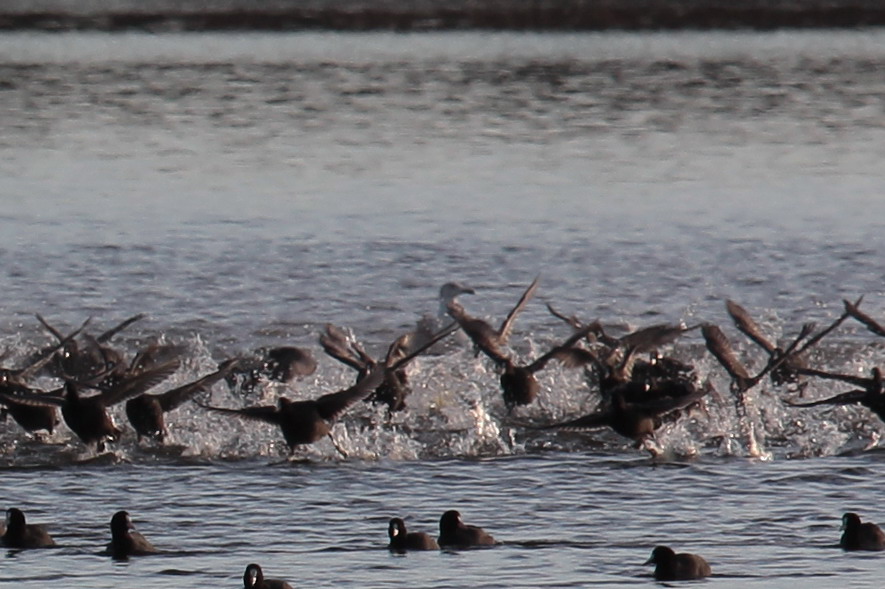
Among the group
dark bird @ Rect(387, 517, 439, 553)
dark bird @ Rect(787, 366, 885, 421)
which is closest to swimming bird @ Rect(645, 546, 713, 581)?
dark bird @ Rect(387, 517, 439, 553)

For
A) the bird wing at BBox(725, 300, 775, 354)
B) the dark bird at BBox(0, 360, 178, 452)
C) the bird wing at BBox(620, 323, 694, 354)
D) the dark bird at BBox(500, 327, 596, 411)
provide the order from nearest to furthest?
the dark bird at BBox(0, 360, 178, 452)
the dark bird at BBox(500, 327, 596, 411)
the bird wing at BBox(620, 323, 694, 354)
the bird wing at BBox(725, 300, 775, 354)

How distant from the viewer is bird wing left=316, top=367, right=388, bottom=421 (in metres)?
14.8

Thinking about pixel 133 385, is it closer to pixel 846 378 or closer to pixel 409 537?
pixel 409 537

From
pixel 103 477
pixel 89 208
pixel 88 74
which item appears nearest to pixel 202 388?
pixel 103 477

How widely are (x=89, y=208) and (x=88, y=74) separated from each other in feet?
70.7

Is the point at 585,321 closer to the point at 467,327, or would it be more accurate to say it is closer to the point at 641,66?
the point at 467,327

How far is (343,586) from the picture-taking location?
11305 mm

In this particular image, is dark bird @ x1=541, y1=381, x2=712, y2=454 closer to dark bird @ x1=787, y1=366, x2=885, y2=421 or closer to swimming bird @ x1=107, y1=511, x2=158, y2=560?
dark bird @ x1=787, y1=366, x2=885, y2=421

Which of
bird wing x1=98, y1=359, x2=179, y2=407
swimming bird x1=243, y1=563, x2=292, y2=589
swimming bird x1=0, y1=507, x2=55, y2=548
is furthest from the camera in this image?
bird wing x1=98, y1=359, x2=179, y2=407

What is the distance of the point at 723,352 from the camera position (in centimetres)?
1644

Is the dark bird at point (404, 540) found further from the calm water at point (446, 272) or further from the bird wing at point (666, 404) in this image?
the bird wing at point (666, 404)

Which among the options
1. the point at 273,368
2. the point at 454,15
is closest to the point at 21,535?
the point at 273,368

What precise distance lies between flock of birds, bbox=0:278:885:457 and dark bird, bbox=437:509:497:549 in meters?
2.33

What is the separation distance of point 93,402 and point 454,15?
52401 mm
